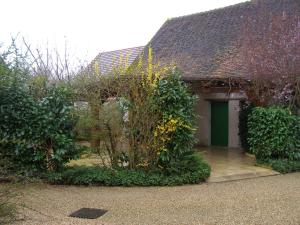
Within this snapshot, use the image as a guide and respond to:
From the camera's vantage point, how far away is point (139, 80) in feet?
31.0

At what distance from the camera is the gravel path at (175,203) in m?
6.19

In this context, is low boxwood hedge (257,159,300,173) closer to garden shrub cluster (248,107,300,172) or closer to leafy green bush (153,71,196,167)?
garden shrub cluster (248,107,300,172)

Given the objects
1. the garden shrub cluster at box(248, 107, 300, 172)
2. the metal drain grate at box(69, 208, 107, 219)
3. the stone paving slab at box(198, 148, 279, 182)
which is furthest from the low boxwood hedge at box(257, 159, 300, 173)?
the metal drain grate at box(69, 208, 107, 219)

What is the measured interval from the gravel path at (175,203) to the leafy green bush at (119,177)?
0.89ft

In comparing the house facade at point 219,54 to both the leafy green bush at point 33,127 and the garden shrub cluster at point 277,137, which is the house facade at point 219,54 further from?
the leafy green bush at point 33,127

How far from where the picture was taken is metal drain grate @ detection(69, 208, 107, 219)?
6.39m

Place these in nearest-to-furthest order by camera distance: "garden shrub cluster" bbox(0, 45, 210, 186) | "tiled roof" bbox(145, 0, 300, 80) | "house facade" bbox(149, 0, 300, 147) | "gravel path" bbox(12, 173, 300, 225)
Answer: "gravel path" bbox(12, 173, 300, 225) < "garden shrub cluster" bbox(0, 45, 210, 186) < "house facade" bbox(149, 0, 300, 147) < "tiled roof" bbox(145, 0, 300, 80)

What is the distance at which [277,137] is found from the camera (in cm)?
1162

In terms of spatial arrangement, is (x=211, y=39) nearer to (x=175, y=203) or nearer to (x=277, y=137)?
(x=277, y=137)

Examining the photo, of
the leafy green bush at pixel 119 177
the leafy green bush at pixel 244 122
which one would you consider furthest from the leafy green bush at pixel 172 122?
the leafy green bush at pixel 244 122

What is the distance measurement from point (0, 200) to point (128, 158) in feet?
13.8

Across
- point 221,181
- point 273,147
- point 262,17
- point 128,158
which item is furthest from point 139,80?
point 262,17

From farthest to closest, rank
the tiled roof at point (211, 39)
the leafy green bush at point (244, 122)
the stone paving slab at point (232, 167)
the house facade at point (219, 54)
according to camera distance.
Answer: the tiled roof at point (211, 39) < the house facade at point (219, 54) < the leafy green bush at point (244, 122) < the stone paving slab at point (232, 167)

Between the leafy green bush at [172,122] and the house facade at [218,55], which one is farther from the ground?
the house facade at [218,55]
